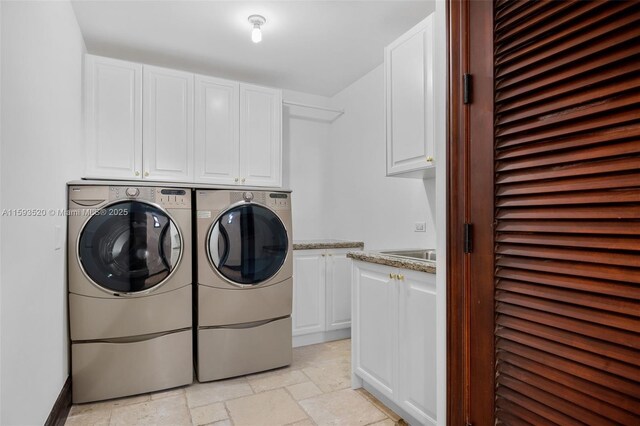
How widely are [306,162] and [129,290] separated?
223 cm

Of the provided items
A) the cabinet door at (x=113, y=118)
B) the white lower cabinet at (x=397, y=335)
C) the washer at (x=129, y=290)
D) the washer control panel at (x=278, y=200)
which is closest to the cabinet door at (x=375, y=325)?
the white lower cabinet at (x=397, y=335)

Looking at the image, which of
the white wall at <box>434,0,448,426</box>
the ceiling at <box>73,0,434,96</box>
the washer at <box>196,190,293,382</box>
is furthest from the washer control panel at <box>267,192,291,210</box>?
the white wall at <box>434,0,448,426</box>

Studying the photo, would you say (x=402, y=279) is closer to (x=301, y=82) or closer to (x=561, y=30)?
(x=561, y=30)

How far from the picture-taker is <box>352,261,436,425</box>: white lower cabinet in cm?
172

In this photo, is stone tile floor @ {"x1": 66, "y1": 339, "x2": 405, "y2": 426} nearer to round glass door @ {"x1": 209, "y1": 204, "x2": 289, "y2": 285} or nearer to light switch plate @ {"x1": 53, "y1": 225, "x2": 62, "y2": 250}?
round glass door @ {"x1": 209, "y1": 204, "x2": 289, "y2": 285}

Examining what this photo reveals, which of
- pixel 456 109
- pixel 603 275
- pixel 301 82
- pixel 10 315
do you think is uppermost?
pixel 301 82

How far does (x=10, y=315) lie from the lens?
4.25 ft

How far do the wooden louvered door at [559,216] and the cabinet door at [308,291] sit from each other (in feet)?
6.89

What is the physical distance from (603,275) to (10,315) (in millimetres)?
1884

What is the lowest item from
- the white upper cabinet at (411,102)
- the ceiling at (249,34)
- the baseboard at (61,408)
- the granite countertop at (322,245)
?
the baseboard at (61,408)

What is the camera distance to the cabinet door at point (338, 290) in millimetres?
3332

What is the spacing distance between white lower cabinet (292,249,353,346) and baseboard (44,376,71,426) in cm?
166

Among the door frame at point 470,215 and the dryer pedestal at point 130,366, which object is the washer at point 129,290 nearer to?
the dryer pedestal at point 130,366

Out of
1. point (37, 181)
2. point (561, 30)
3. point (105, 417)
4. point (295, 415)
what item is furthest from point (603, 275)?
point (105, 417)
